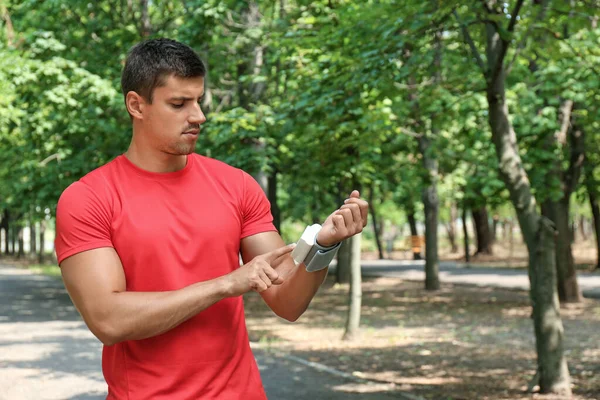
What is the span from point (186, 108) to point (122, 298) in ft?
1.75

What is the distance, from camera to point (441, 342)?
44.0 ft

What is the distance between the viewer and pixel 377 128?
1052 cm

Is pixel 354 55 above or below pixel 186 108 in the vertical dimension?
above

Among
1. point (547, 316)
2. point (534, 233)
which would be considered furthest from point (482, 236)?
point (547, 316)

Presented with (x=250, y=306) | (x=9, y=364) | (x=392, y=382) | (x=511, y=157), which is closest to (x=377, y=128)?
(x=511, y=157)

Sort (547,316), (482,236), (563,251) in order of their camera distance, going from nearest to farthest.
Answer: (547,316) → (563,251) → (482,236)

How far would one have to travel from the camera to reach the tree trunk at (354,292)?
42.8ft

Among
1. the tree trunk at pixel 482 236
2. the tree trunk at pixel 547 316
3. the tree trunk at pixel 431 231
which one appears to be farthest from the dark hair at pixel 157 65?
the tree trunk at pixel 482 236

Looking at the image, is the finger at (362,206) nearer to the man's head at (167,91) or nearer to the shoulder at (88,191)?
the man's head at (167,91)

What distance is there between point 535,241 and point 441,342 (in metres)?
4.73

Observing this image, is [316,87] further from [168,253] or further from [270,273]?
[270,273]

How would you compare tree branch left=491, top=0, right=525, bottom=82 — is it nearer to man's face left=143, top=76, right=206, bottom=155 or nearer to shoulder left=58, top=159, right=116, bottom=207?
man's face left=143, top=76, right=206, bottom=155

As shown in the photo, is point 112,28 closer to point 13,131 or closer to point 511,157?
point 13,131

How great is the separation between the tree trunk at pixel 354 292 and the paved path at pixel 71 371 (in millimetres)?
1525
